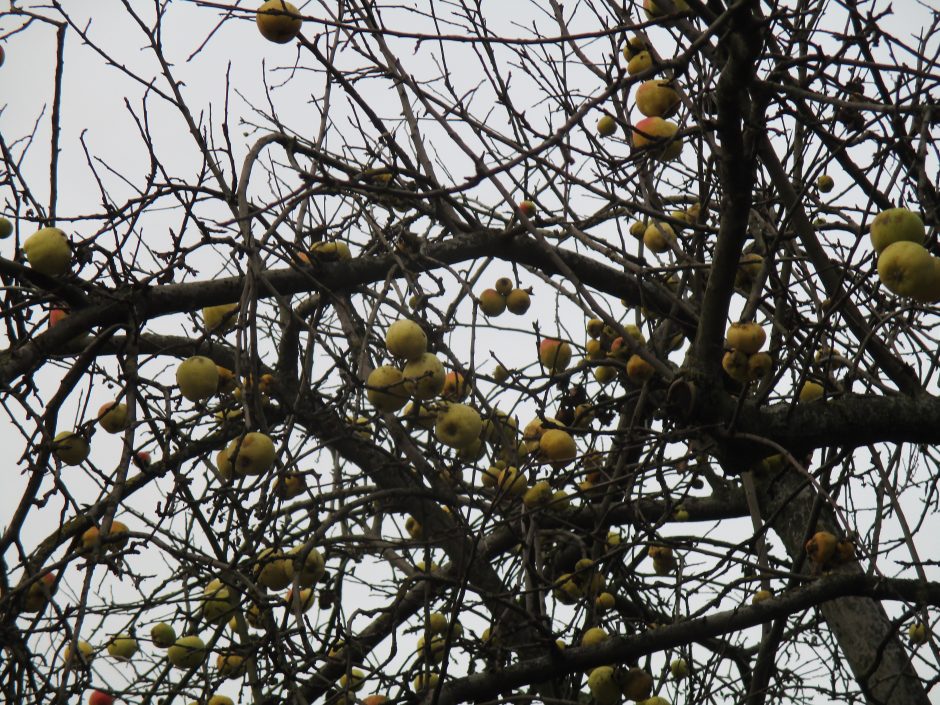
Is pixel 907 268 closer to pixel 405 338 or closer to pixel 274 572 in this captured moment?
pixel 405 338

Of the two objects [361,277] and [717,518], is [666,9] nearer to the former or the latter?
[361,277]

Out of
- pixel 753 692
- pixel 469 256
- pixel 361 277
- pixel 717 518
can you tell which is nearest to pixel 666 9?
pixel 469 256

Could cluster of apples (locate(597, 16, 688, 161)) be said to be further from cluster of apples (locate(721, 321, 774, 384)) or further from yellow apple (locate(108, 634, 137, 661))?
yellow apple (locate(108, 634, 137, 661))

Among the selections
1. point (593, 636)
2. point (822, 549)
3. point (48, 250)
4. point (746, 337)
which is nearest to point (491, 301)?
point (746, 337)

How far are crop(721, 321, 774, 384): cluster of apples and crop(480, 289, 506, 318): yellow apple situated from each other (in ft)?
5.09

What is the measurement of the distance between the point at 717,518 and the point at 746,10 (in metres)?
2.79

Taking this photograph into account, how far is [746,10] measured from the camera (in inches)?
71.7

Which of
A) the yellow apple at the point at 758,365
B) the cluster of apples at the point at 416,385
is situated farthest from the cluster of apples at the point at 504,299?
the yellow apple at the point at 758,365

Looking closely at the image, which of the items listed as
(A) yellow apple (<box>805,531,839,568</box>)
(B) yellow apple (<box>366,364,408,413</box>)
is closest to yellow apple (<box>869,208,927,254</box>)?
(A) yellow apple (<box>805,531,839,568</box>)

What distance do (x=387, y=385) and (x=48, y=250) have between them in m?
1.04

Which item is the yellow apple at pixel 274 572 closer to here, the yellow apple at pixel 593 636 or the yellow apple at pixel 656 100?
the yellow apple at pixel 593 636

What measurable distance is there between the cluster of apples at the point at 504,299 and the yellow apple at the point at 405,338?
142cm

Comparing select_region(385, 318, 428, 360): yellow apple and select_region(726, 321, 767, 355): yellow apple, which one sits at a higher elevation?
select_region(385, 318, 428, 360): yellow apple

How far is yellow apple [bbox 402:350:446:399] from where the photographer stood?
2.59m
